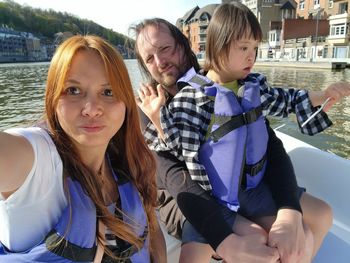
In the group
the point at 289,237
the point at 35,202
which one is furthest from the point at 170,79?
the point at 35,202

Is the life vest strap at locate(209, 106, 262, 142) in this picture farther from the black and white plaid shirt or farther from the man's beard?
the man's beard

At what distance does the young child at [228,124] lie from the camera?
138cm

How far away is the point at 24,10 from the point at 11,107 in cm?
7161

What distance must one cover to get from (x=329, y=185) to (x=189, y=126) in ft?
3.87

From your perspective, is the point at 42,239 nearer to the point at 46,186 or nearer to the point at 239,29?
the point at 46,186

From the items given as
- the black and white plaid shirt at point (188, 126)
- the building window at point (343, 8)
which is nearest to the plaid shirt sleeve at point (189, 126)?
the black and white plaid shirt at point (188, 126)

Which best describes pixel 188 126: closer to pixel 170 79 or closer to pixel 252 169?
pixel 252 169

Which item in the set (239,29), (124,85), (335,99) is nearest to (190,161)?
(124,85)

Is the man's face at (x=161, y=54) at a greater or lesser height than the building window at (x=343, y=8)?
lesser

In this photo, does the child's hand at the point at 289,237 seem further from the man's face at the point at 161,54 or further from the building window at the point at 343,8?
the building window at the point at 343,8

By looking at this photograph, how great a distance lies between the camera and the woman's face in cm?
92

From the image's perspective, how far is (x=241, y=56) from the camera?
1557mm

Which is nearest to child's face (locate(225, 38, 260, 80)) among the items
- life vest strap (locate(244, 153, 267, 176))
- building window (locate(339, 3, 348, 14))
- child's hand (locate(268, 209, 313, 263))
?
life vest strap (locate(244, 153, 267, 176))

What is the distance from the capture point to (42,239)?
850mm
